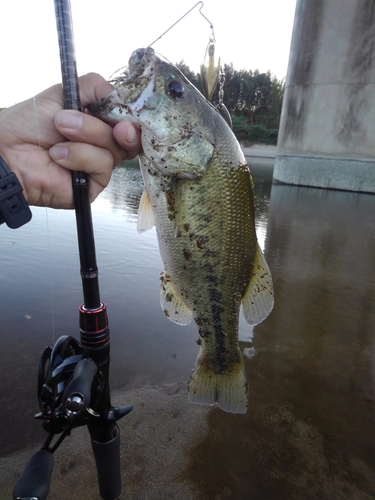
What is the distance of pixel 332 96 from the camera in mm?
16594

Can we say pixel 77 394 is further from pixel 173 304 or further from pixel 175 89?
pixel 175 89

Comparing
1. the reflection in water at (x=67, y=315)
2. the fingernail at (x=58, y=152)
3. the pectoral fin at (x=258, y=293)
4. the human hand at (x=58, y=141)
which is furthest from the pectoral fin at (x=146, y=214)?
the reflection in water at (x=67, y=315)

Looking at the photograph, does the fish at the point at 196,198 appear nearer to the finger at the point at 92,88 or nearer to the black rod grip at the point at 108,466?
the finger at the point at 92,88

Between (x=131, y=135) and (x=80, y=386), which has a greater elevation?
(x=131, y=135)

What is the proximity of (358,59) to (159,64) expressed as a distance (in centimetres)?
1741

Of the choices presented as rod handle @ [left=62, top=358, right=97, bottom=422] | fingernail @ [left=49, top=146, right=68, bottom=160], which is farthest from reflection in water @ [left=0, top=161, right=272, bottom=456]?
fingernail @ [left=49, top=146, right=68, bottom=160]

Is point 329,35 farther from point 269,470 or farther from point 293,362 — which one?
point 269,470

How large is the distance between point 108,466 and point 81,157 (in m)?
1.52

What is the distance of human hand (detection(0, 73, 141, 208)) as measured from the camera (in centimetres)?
159

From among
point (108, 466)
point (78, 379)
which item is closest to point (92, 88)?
point (78, 379)

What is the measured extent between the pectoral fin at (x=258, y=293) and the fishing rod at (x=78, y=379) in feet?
2.57

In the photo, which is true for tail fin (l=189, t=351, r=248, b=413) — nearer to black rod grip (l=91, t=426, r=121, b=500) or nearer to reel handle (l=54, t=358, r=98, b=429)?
black rod grip (l=91, t=426, r=121, b=500)

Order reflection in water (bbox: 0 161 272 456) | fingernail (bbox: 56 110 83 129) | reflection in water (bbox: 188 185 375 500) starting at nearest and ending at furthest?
1. fingernail (bbox: 56 110 83 129)
2. reflection in water (bbox: 188 185 375 500)
3. reflection in water (bbox: 0 161 272 456)

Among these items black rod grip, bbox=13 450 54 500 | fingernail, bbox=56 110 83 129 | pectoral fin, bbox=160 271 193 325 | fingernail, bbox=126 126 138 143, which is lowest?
black rod grip, bbox=13 450 54 500
